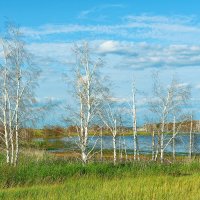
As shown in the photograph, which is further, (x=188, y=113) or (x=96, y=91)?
(x=188, y=113)

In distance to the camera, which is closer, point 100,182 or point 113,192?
point 113,192

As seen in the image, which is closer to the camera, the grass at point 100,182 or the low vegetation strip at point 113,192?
the low vegetation strip at point 113,192

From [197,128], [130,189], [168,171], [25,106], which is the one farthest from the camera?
[197,128]

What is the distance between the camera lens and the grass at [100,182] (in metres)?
10.8

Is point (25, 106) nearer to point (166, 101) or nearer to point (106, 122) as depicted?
point (106, 122)

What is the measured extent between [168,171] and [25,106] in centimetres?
723

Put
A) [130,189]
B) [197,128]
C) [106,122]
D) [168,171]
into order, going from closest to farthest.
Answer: [130,189] → [168,171] → [106,122] → [197,128]

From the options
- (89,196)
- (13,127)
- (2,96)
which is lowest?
(89,196)

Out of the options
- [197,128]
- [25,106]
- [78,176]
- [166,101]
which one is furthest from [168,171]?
[197,128]

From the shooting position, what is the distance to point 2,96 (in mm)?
21438

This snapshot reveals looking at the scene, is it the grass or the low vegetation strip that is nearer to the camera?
the low vegetation strip

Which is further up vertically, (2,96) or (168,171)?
(2,96)

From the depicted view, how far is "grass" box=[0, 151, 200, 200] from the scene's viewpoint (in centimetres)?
1080

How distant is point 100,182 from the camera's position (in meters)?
13.6
